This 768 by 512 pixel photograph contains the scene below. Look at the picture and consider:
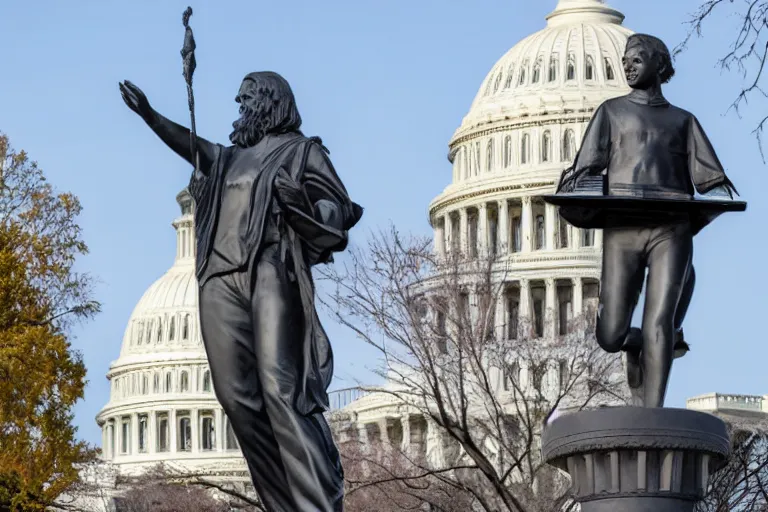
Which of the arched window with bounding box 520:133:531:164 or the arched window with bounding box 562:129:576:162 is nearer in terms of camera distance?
the arched window with bounding box 562:129:576:162

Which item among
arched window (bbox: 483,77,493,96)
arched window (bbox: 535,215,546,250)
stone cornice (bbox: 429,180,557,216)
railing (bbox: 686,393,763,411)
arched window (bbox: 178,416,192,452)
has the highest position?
arched window (bbox: 483,77,493,96)

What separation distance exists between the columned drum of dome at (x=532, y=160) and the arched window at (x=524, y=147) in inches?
1.9

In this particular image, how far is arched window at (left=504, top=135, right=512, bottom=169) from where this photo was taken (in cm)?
11381

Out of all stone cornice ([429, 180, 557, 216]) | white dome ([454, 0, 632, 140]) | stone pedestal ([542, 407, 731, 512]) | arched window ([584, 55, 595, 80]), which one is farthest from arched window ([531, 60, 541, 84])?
stone pedestal ([542, 407, 731, 512])

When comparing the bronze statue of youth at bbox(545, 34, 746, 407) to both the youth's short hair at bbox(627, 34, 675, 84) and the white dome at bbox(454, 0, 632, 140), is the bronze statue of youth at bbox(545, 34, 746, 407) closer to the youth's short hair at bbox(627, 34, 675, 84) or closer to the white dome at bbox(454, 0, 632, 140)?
the youth's short hair at bbox(627, 34, 675, 84)

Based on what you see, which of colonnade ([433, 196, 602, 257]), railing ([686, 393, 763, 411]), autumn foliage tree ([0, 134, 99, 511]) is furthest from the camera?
colonnade ([433, 196, 602, 257])

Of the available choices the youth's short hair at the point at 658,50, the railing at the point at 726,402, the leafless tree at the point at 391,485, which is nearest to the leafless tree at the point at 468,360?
the leafless tree at the point at 391,485

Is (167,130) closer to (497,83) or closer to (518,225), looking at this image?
(518,225)

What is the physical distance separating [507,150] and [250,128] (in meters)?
103

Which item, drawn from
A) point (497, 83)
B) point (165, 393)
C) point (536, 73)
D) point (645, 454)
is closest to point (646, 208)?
point (645, 454)

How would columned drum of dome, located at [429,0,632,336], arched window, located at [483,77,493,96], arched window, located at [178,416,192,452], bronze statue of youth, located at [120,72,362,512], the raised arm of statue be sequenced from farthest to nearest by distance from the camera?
arched window, located at [178,416,192,452], arched window, located at [483,77,493,96], columned drum of dome, located at [429,0,632,336], the raised arm of statue, bronze statue of youth, located at [120,72,362,512]

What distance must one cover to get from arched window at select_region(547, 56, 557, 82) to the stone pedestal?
10445cm

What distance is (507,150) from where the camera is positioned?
114 metres

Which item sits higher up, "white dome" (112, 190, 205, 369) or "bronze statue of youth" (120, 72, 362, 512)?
"white dome" (112, 190, 205, 369)
